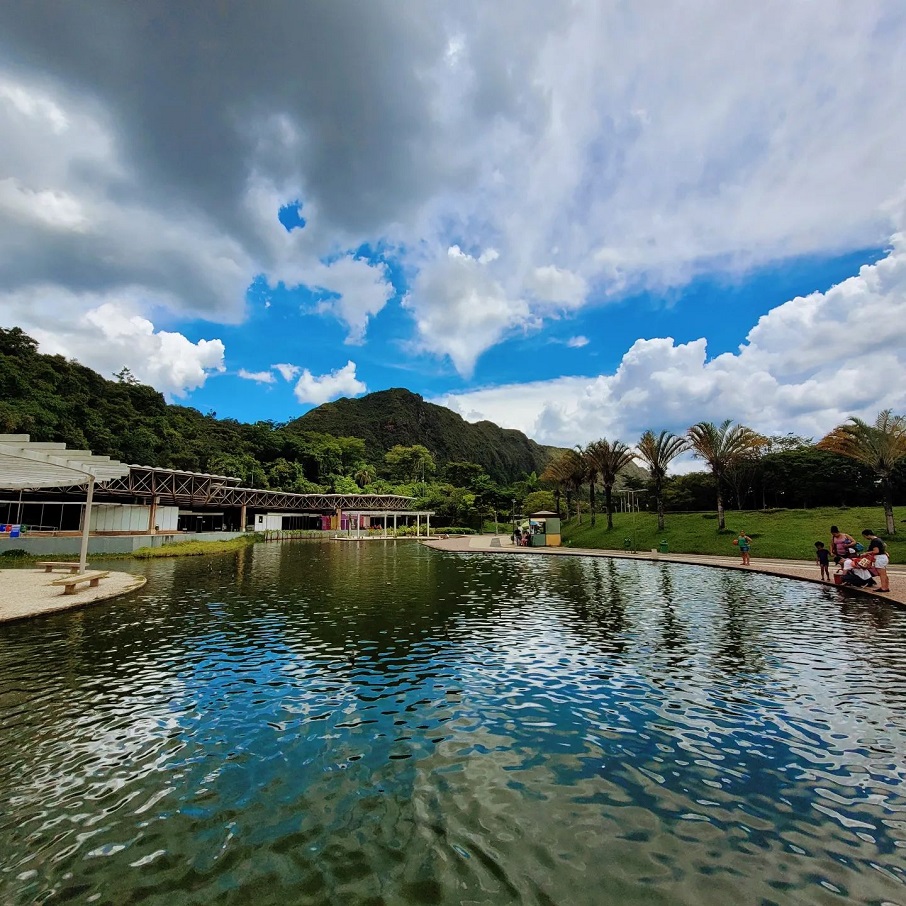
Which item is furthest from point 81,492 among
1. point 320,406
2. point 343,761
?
point 320,406

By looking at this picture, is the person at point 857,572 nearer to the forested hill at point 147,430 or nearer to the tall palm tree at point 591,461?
the tall palm tree at point 591,461

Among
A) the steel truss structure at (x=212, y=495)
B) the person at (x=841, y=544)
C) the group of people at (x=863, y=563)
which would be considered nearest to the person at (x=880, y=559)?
the group of people at (x=863, y=563)

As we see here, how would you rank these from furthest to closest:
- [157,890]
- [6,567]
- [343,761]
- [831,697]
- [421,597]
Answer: [6,567]
[421,597]
[831,697]
[343,761]
[157,890]

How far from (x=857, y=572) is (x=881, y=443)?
1718 cm

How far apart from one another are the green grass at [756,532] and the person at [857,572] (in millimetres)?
10547

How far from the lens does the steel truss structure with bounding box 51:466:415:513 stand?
40.2m

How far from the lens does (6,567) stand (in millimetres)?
22312

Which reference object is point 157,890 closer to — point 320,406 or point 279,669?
point 279,669

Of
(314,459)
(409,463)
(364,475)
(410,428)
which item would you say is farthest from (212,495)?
(410,428)

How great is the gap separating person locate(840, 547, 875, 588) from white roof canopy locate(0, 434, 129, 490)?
2377cm

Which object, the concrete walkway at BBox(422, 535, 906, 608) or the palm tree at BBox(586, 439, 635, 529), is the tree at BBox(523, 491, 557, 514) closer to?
the palm tree at BBox(586, 439, 635, 529)

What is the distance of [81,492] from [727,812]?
49627 millimetres

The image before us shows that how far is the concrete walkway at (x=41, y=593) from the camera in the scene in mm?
12320

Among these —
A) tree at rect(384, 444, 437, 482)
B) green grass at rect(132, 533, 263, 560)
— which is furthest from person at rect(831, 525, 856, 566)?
tree at rect(384, 444, 437, 482)
